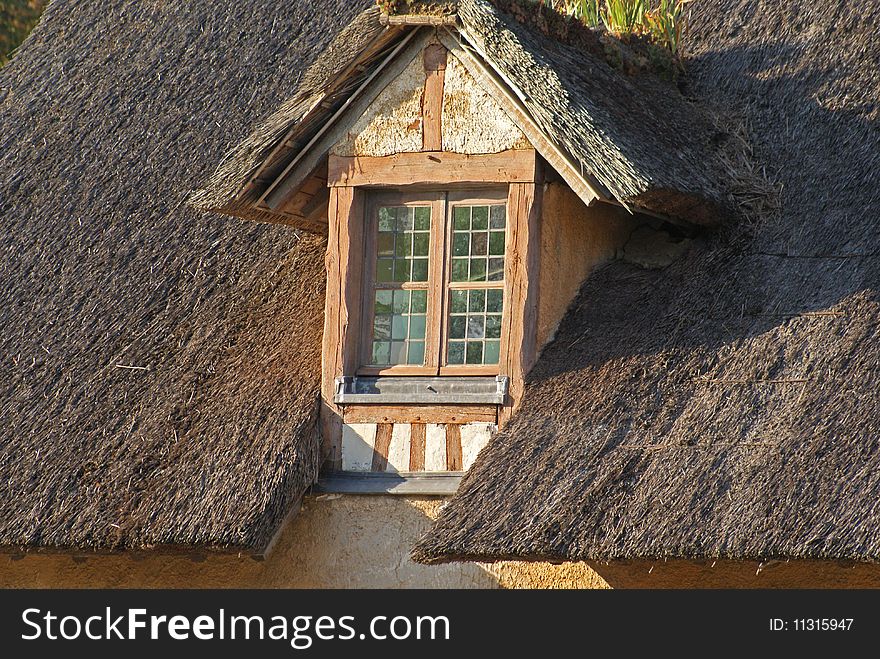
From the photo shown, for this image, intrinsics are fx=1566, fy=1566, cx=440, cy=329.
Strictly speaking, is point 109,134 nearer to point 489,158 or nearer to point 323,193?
point 323,193

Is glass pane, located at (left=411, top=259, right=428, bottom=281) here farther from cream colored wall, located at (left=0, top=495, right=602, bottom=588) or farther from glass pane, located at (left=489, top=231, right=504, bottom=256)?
cream colored wall, located at (left=0, top=495, right=602, bottom=588)

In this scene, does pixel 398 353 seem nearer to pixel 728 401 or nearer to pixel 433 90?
pixel 433 90

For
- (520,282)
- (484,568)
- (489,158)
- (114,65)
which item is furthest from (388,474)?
(114,65)

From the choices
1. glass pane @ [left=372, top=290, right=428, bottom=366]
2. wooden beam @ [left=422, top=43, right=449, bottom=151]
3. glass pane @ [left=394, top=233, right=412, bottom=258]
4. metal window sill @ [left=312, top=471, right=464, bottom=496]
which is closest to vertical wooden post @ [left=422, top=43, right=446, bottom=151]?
wooden beam @ [left=422, top=43, right=449, bottom=151]

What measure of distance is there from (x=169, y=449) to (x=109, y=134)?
343cm

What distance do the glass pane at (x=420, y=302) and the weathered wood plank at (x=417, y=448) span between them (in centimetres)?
66

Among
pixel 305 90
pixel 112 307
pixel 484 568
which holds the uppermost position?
pixel 305 90

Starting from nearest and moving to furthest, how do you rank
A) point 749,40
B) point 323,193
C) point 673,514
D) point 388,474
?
point 673,514 → point 388,474 → point 323,193 → point 749,40

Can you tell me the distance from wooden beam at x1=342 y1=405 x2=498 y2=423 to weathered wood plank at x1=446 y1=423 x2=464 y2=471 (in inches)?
1.8

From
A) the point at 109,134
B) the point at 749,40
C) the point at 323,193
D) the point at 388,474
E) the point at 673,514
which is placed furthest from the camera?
the point at 109,134

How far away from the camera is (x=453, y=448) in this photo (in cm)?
853

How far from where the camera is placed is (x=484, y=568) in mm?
8477

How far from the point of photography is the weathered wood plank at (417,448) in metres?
8.60

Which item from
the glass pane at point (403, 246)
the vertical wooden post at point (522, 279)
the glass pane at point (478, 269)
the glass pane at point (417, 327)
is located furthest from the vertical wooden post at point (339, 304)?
the vertical wooden post at point (522, 279)
